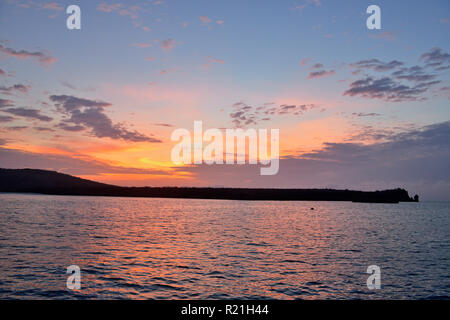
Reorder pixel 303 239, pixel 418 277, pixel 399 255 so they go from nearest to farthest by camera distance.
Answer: pixel 418 277 → pixel 399 255 → pixel 303 239

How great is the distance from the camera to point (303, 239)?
5425 centimetres

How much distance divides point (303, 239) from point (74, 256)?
35895 mm
